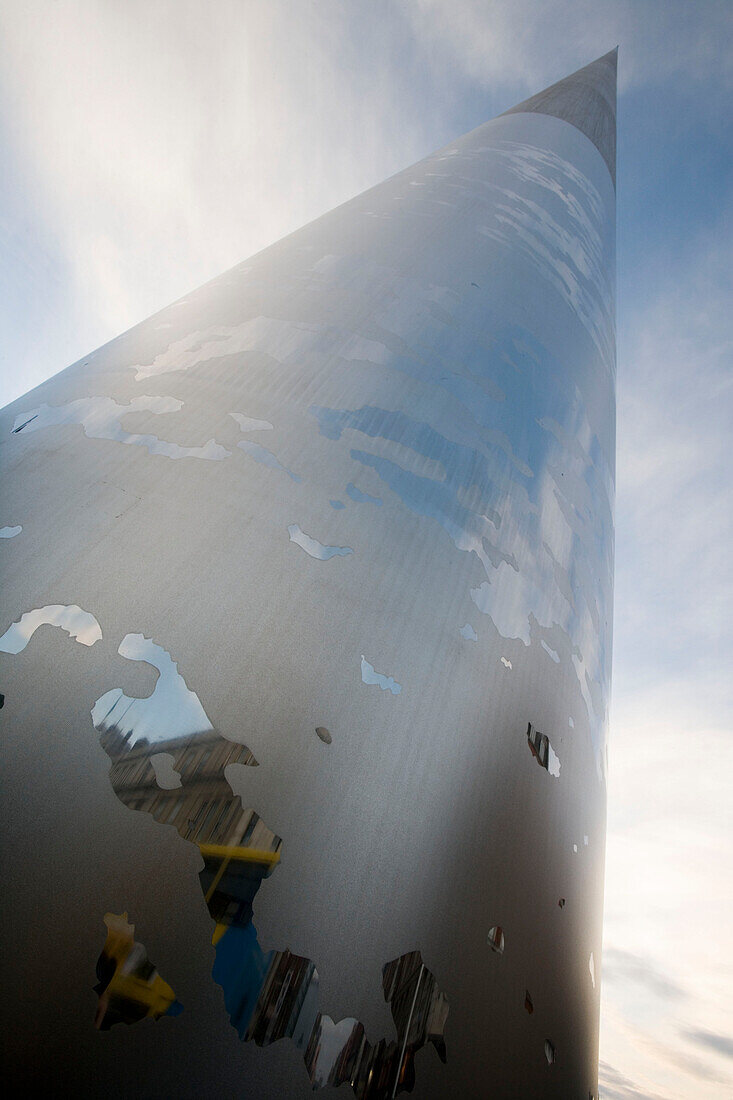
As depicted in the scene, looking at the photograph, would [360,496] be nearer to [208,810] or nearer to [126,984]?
[208,810]

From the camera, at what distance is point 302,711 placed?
73cm

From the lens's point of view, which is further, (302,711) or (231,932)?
(302,711)

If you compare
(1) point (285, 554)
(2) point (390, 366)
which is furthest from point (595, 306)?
(1) point (285, 554)

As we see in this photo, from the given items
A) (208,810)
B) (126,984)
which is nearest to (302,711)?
(208,810)

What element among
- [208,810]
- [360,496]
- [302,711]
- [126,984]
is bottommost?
[126,984]

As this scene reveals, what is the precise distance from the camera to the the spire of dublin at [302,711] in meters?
0.57

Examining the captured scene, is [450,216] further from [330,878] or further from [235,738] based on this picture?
[330,878]

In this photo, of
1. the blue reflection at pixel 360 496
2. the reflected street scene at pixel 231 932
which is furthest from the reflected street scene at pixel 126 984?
the blue reflection at pixel 360 496

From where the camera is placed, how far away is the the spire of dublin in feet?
1.88

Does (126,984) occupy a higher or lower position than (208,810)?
lower

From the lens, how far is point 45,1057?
51cm

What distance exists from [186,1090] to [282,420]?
0.86 metres

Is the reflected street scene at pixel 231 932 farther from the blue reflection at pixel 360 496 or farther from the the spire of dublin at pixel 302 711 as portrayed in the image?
the blue reflection at pixel 360 496

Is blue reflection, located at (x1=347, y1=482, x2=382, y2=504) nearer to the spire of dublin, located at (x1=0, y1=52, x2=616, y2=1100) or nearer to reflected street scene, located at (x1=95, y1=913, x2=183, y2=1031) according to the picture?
the spire of dublin, located at (x1=0, y1=52, x2=616, y2=1100)
